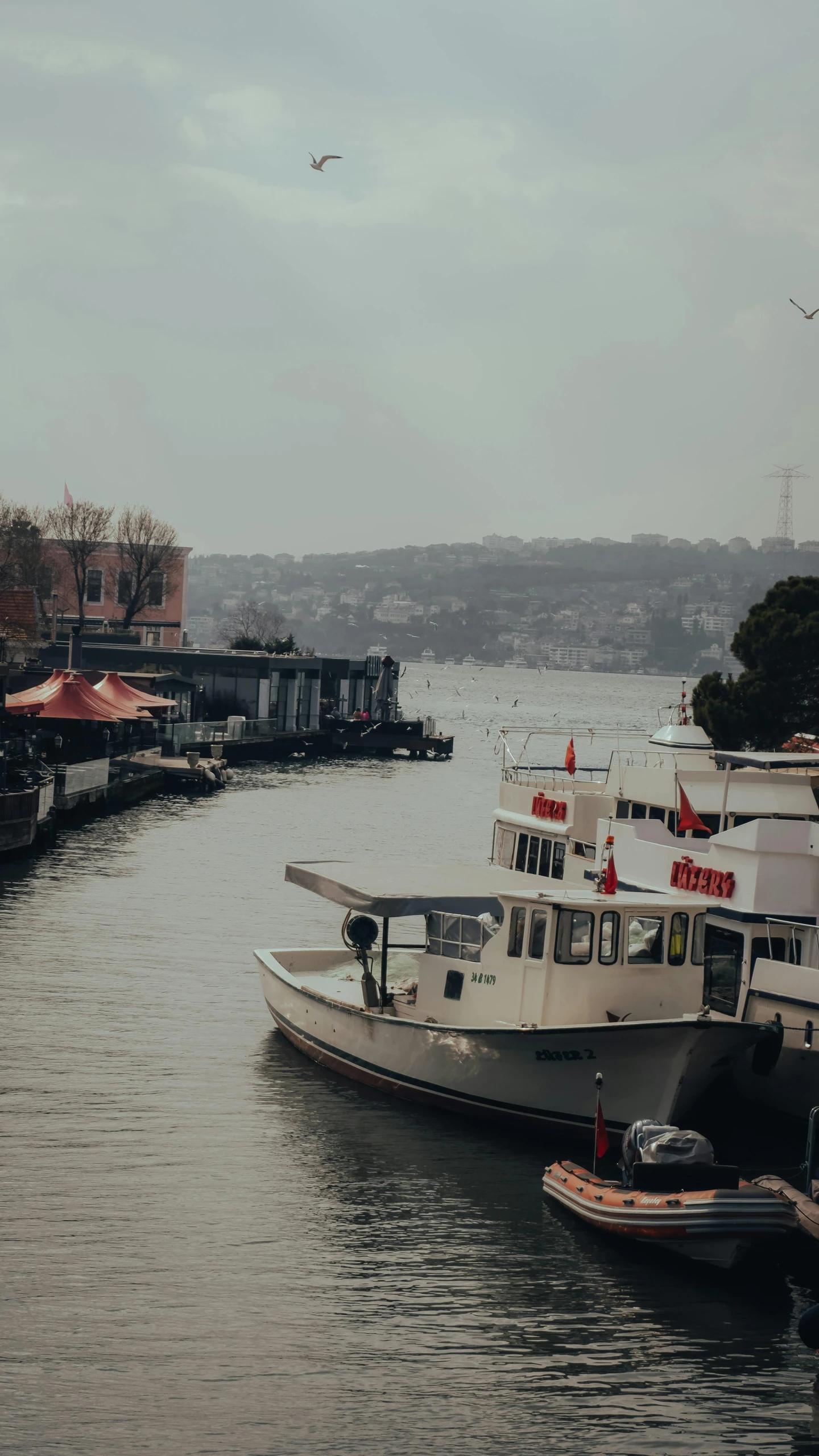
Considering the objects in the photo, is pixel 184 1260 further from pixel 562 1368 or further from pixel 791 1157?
pixel 791 1157

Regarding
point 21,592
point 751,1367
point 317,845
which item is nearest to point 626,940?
point 751,1367

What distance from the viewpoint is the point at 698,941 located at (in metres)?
21.8

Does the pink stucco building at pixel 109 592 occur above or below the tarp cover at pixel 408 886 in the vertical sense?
above

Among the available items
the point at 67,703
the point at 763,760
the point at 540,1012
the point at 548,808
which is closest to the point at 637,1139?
the point at 540,1012

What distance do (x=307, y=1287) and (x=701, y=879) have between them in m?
10.7

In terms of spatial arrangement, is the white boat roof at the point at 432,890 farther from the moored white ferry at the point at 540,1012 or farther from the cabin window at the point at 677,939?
the cabin window at the point at 677,939

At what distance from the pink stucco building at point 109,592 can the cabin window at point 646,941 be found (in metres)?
118

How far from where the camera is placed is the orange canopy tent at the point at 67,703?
67250 mm

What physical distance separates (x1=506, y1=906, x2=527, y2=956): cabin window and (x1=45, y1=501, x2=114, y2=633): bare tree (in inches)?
4750

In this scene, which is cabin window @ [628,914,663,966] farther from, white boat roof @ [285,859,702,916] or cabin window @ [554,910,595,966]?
cabin window @ [554,910,595,966]

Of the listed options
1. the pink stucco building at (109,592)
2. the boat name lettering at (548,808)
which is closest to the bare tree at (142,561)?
the pink stucco building at (109,592)

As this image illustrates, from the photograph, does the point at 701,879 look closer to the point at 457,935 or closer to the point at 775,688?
the point at 457,935

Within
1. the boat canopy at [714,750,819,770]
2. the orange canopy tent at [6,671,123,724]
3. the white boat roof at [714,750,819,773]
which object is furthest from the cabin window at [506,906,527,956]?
the orange canopy tent at [6,671,123,724]

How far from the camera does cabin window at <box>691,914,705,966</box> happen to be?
71.4 ft
